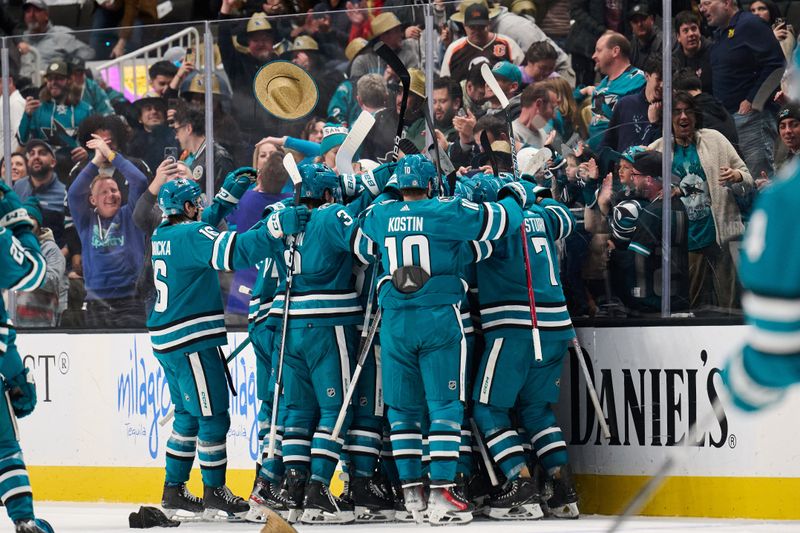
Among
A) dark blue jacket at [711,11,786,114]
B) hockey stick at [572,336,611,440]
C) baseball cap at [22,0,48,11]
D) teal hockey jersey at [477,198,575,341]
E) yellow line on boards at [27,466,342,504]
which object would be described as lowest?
yellow line on boards at [27,466,342,504]

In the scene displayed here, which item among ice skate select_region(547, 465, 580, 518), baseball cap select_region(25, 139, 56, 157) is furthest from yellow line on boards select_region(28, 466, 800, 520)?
baseball cap select_region(25, 139, 56, 157)

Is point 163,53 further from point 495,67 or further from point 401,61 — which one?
point 495,67

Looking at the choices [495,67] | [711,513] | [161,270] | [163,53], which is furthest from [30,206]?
[711,513]

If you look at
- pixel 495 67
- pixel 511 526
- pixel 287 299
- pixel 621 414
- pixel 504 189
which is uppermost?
pixel 495 67

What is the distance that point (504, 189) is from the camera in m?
6.19

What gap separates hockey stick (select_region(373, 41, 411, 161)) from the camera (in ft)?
22.5

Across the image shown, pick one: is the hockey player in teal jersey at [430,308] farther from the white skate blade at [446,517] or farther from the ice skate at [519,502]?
the ice skate at [519,502]

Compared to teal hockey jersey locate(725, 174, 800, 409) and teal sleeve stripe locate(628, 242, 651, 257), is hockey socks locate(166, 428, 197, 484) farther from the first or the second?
teal hockey jersey locate(725, 174, 800, 409)

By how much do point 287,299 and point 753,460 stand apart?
2251 mm

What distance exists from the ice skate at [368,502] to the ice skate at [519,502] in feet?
1.80

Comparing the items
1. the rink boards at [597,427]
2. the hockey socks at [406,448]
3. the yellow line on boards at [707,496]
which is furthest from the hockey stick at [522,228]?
the yellow line on boards at [707,496]

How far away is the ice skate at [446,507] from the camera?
593cm

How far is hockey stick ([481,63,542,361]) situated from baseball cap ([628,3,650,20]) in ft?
2.52

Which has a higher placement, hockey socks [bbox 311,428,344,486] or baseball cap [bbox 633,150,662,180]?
baseball cap [bbox 633,150,662,180]
